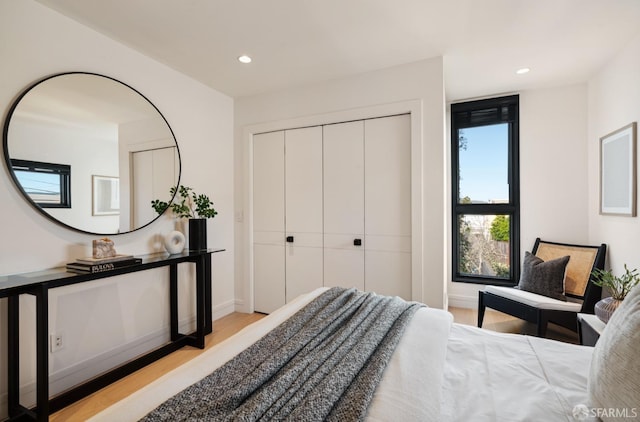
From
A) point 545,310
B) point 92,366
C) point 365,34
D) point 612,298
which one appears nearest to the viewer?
point 612,298

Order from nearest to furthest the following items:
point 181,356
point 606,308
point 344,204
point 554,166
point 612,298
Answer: point 606,308
point 612,298
point 181,356
point 344,204
point 554,166

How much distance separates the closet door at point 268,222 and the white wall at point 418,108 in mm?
299

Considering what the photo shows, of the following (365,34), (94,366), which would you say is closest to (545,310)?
(365,34)

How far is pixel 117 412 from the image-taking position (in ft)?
2.77

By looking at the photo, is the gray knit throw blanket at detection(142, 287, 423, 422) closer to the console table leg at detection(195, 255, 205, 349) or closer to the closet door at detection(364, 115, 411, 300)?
the closet door at detection(364, 115, 411, 300)

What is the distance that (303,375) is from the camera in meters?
0.96

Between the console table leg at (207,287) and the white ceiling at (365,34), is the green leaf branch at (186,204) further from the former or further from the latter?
the white ceiling at (365,34)

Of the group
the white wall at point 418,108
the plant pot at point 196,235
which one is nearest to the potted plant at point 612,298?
the white wall at point 418,108

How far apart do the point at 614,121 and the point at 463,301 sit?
7.32 ft

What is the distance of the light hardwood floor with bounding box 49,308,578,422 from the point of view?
1.80 metres

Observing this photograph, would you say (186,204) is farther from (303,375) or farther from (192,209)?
(303,375)

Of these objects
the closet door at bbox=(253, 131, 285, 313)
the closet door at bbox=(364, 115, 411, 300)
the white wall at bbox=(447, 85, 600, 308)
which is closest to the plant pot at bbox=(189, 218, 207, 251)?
the closet door at bbox=(253, 131, 285, 313)

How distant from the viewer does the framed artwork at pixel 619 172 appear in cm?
220

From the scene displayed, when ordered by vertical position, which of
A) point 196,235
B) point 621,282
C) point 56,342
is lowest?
point 56,342
